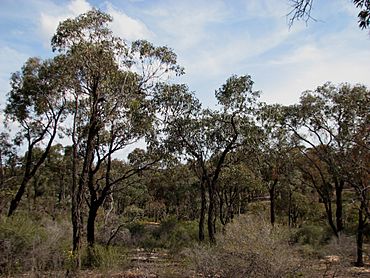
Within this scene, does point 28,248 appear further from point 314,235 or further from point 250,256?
point 314,235

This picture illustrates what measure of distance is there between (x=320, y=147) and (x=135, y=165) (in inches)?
346

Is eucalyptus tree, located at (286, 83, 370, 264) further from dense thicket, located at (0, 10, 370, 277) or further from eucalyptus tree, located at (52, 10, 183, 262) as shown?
eucalyptus tree, located at (52, 10, 183, 262)

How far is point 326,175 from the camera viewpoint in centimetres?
2328

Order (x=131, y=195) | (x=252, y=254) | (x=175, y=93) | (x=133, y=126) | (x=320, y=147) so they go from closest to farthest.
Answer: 1. (x=252, y=254)
2. (x=133, y=126)
3. (x=175, y=93)
4. (x=320, y=147)
5. (x=131, y=195)

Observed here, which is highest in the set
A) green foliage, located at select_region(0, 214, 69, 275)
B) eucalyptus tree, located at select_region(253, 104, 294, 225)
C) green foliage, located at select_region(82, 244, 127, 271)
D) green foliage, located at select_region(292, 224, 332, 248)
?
eucalyptus tree, located at select_region(253, 104, 294, 225)

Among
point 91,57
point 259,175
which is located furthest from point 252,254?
point 259,175

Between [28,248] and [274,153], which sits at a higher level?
[274,153]

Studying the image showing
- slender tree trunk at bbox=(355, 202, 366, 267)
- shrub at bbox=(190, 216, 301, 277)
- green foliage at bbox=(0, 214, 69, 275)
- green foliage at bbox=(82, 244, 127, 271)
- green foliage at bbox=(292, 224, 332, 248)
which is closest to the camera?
shrub at bbox=(190, 216, 301, 277)

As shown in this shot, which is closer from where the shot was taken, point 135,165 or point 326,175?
point 135,165

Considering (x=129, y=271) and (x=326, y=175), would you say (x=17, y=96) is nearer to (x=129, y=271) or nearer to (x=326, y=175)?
(x=129, y=271)

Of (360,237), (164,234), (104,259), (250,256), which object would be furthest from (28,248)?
(164,234)

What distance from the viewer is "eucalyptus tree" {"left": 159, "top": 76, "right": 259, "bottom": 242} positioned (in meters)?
16.1

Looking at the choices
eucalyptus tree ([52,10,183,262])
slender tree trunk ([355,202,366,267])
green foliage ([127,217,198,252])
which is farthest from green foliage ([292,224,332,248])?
eucalyptus tree ([52,10,183,262])

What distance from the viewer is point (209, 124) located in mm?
17469
